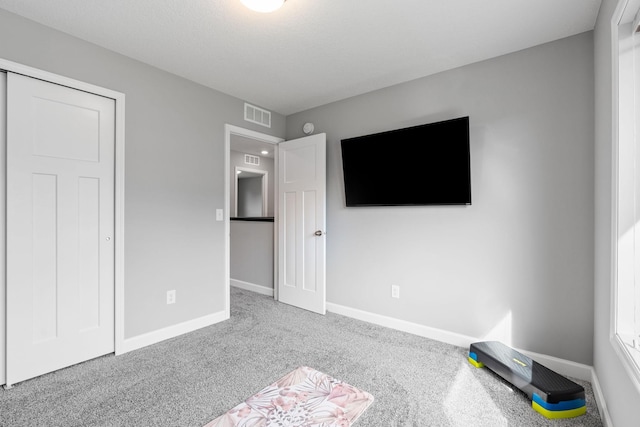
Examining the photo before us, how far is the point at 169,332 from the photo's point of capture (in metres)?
2.70

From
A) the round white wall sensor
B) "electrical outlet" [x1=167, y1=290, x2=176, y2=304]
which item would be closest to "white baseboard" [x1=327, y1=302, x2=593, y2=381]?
"electrical outlet" [x1=167, y1=290, x2=176, y2=304]

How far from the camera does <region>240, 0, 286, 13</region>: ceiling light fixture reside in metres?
1.70

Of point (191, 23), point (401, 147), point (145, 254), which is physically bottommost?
point (145, 254)

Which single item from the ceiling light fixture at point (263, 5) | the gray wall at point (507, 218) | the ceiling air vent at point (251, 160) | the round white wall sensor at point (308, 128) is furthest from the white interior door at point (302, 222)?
the ceiling air vent at point (251, 160)

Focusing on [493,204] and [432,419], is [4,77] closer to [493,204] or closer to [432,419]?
[432,419]

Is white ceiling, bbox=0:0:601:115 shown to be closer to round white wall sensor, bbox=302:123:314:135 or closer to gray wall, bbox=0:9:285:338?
gray wall, bbox=0:9:285:338

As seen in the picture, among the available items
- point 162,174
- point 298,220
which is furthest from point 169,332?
point 298,220

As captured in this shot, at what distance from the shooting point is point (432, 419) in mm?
1642

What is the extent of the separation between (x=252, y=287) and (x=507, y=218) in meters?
3.31

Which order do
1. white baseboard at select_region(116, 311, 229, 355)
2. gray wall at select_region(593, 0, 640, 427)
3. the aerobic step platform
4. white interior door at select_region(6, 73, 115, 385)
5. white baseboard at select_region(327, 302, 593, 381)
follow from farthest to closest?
white baseboard at select_region(116, 311, 229, 355)
white baseboard at select_region(327, 302, 593, 381)
white interior door at select_region(6, 73, 115, 385)
the aerobic step platform
gray wall at select_region(593, 0, 640, 427)

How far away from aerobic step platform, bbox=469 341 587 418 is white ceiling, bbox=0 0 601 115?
7.45 feet

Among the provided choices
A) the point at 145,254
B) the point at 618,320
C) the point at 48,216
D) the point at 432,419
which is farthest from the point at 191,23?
the point at 618,320

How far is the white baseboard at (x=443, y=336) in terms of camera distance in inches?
80.9

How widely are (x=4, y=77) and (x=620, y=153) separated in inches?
141
